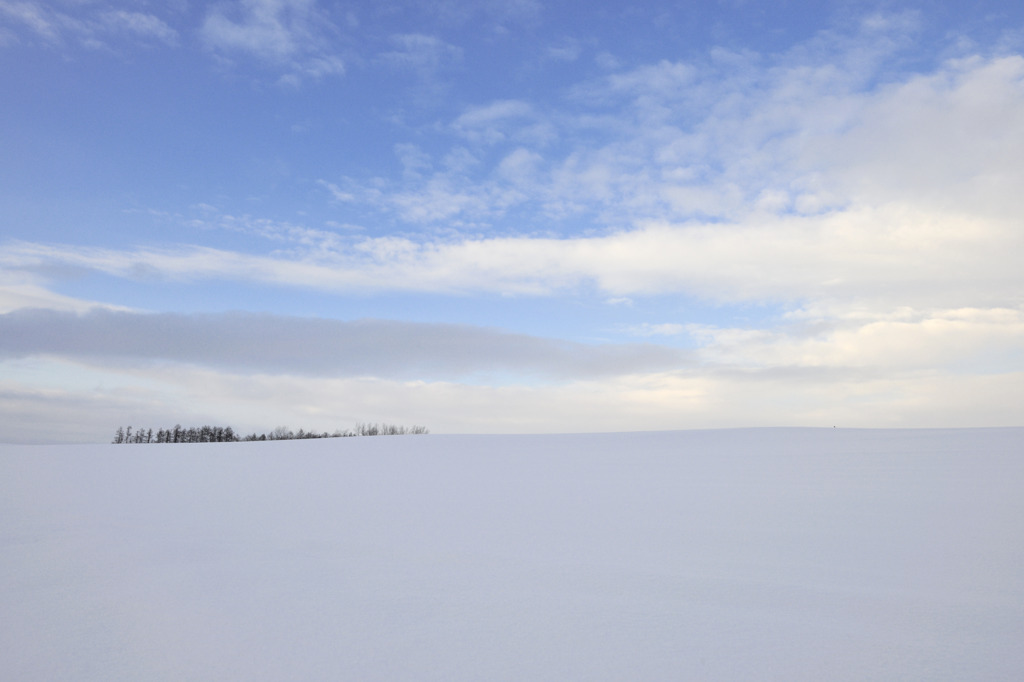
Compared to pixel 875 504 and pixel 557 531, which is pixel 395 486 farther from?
pixel 875 504

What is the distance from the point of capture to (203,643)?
128 inches

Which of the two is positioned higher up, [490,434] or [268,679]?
[490,434]

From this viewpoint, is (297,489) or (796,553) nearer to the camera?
(796,553)

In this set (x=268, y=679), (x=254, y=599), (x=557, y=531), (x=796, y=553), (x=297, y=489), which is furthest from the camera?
(x=297, y=489)

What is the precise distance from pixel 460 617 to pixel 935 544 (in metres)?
3.91

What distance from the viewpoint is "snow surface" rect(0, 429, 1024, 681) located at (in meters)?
3.05

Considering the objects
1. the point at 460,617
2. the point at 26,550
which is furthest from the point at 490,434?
the point at 460,617

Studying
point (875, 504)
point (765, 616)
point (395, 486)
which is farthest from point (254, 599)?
point (875, 504)

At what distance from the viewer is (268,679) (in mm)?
2875

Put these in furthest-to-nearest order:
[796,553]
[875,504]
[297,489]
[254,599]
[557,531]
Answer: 1. [297,489]
2. [875,504]
3. [557,531]
4. [796,553]
5. [254,599]

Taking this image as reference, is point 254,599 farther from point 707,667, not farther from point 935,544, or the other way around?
point 935,544

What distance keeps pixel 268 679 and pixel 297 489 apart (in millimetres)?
5691

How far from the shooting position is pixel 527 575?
171 inches

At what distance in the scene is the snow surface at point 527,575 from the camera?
120 inches
